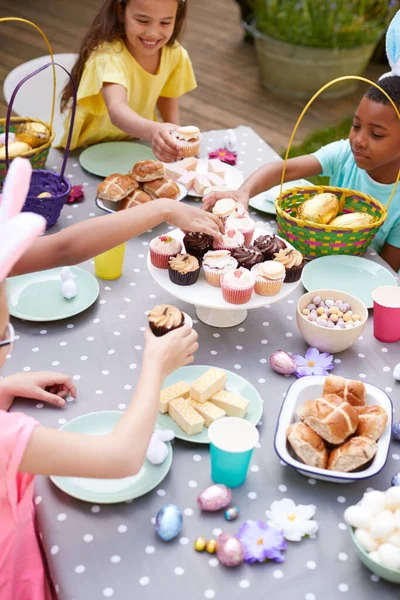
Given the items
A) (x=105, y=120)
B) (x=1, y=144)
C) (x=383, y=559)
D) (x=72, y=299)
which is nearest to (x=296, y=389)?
(x=383, y=559)

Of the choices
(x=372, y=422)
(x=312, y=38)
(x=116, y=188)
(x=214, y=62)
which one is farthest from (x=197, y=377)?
(x=214, y=62)

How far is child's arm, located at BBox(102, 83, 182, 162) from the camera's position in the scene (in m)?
2.23

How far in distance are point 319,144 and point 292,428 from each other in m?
3.67

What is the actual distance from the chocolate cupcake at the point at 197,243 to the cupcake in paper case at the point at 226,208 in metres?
0.14

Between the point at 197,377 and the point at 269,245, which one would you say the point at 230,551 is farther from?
the point at 269,245

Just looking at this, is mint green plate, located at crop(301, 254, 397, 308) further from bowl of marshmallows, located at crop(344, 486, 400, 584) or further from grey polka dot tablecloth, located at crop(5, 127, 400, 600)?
bowl of marshmallows, located at crop(344, 486, 400, 584)

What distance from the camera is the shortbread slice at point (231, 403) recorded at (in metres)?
1.45

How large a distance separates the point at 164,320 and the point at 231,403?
232 mm

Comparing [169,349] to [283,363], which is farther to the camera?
[283,363]

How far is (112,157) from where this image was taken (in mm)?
2508

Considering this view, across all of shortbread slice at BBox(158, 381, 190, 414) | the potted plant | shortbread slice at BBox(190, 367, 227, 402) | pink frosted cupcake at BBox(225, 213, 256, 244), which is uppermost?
pink frosted cupcake at BBox(225, 213, 256, 244)

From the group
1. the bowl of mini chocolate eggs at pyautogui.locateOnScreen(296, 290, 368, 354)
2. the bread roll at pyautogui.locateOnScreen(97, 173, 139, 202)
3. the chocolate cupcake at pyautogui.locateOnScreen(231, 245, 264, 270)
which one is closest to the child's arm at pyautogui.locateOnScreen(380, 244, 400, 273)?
the bowl of mini chocolate eggs at pyautogui.locateOnScreen(296, 290, 368, 354)

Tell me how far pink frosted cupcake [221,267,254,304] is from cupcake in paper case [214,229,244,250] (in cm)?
14

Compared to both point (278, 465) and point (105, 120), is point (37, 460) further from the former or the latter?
point (105, 120)
